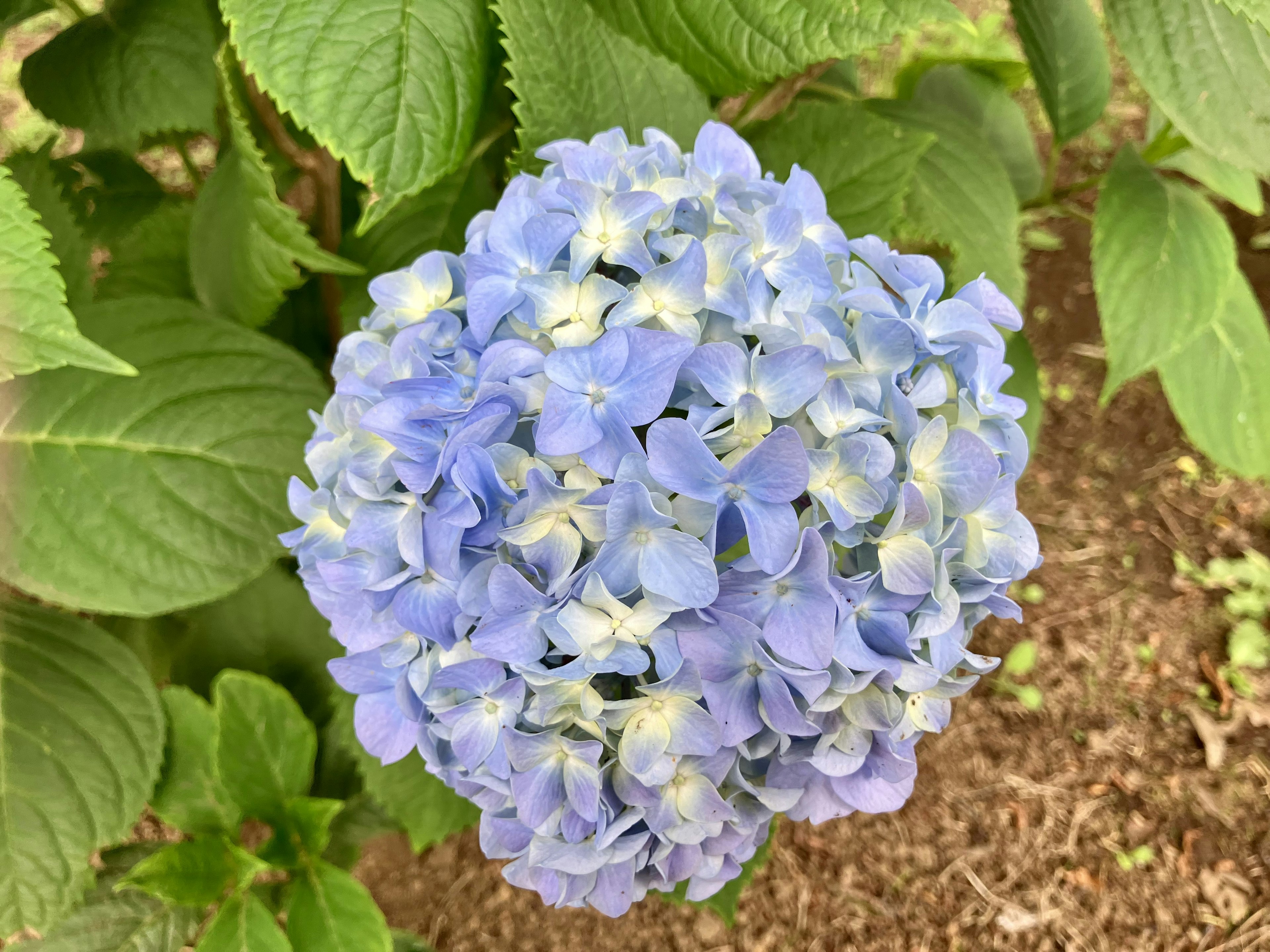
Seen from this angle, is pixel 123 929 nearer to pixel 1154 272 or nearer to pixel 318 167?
pixel 318 167

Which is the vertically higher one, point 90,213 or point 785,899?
point 90,213

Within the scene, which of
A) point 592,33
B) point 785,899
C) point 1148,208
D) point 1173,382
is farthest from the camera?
point 785,899

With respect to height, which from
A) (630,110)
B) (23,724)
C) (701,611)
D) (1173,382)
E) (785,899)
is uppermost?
(630,110)

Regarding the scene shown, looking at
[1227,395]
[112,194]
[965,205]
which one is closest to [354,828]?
[112,194]

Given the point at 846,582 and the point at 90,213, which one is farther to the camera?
the point at 90,213

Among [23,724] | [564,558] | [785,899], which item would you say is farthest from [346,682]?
[785,899]

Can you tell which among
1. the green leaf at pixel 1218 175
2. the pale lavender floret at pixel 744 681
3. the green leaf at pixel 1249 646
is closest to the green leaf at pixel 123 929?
the pale lavender floret at pixel 744 681

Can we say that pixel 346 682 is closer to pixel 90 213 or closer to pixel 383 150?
pixel 383 150

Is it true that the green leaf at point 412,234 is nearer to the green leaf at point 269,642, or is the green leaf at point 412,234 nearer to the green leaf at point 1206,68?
Answer: the green leaf at point 269,642
